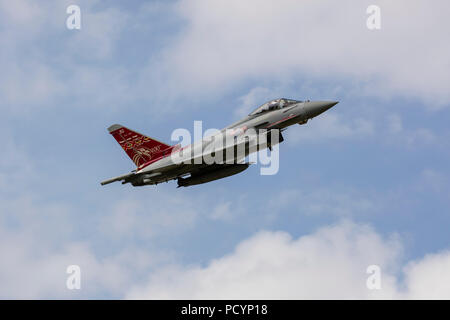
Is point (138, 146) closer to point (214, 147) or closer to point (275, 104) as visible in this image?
point (214, 147)

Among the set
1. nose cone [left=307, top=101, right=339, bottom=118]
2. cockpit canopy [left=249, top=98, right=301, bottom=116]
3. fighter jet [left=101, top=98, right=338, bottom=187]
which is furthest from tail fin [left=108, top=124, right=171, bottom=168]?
nose cone [left=307, top=101, right=339, bottom=118]

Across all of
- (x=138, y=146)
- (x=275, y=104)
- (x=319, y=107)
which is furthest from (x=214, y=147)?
(x=319, y=107)

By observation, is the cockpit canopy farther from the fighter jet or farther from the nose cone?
the nose cone

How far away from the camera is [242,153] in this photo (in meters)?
47.0

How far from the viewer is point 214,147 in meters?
47.1

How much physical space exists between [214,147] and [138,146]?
5.86 m

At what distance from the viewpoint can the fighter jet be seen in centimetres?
4703

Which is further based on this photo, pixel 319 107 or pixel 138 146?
pixel 138 146

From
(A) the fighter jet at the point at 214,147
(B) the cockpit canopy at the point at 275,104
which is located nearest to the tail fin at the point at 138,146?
(A) the fighter jet at the point at 214,147

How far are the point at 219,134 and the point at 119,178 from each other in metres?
7.63

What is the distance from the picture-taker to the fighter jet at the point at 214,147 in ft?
154

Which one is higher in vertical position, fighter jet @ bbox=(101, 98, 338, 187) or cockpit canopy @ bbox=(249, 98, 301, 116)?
cockpit canopy @ bbox=(249, 98, 301, 116)
